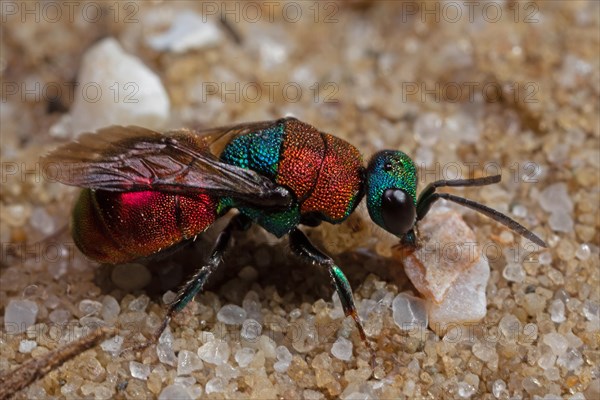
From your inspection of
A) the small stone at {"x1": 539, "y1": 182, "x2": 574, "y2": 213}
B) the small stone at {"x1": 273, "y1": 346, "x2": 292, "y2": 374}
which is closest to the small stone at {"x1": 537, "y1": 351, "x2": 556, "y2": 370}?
the small stone at {"x1": 539, "y1": 182, "x2": 574, "y2": 213}

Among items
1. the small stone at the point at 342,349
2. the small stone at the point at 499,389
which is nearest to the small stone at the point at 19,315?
the small stone at the point at 342,349

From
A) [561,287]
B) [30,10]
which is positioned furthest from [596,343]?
[30,10]

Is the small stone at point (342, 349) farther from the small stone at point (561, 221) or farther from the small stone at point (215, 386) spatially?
the small stone at point (561, 221)

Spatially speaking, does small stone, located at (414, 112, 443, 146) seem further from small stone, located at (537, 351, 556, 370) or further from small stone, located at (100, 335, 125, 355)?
small stone, located at (100, 335, 125, 355)

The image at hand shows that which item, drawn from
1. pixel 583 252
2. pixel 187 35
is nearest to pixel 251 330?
pixel 583 252

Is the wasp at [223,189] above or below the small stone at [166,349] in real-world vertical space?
above

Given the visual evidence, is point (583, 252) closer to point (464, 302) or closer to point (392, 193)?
point (464, 302)

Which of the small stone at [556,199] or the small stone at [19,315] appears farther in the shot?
the small stone at [556,199]
